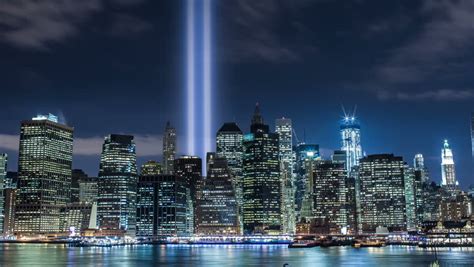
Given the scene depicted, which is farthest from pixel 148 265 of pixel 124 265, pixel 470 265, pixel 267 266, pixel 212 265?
pixel 470 265

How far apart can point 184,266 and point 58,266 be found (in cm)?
2612

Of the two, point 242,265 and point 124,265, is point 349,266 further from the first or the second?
point 124,265

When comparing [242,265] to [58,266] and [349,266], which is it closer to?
[349,266]

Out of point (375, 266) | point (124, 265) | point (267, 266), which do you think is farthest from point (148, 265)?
point (375, 266)

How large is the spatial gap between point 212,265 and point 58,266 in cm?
3208

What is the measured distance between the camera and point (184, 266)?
13688cm

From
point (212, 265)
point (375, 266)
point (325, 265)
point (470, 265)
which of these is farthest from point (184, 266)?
point (470, 265)

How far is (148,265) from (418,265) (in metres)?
57.9

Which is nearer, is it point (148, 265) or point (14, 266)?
point (14, 266)

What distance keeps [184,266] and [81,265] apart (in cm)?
2157

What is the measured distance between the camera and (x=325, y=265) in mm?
137250

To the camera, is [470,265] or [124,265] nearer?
[470,265]

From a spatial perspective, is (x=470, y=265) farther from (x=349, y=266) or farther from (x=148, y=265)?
(x=148, y=265)

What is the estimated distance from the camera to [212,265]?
5408 inches
